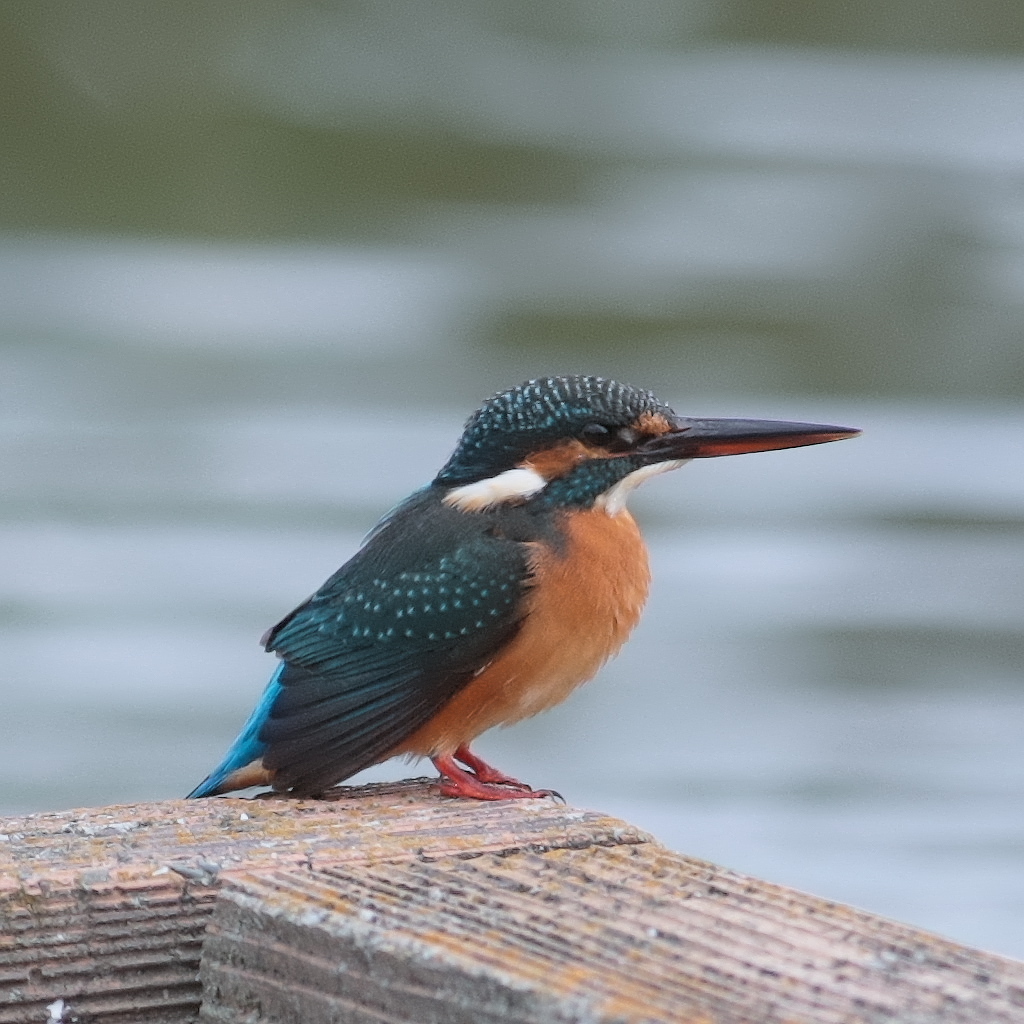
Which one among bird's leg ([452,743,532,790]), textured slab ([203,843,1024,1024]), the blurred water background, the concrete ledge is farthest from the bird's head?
the blurred water background

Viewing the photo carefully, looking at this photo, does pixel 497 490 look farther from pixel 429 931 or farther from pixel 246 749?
pixel 429 931

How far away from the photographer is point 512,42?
23.9m

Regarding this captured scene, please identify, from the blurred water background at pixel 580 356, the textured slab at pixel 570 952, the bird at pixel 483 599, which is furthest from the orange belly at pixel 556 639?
the blurred water background at pixel 580 356

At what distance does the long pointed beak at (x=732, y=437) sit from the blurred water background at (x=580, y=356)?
Answer: 3.18m

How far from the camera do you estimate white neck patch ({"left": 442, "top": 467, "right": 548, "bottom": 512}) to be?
12.9 feet

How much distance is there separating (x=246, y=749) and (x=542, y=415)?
2.68ft

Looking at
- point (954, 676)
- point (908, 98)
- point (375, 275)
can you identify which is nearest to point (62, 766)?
point (954, 676)

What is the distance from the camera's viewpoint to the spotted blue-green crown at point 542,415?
12.8 feet

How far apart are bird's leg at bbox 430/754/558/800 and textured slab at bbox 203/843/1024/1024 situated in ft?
2.79

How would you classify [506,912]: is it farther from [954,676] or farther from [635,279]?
[635,279]

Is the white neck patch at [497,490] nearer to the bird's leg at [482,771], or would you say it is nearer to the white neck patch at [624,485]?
the white neck patch at [624,485]

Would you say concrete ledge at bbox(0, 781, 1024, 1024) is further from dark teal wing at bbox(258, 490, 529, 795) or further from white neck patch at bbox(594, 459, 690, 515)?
white neck patch at bbox(594, 459, 690, 515)

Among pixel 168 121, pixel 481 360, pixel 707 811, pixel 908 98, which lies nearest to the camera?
pixel 707 811

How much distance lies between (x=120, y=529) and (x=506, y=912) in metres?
8.47
